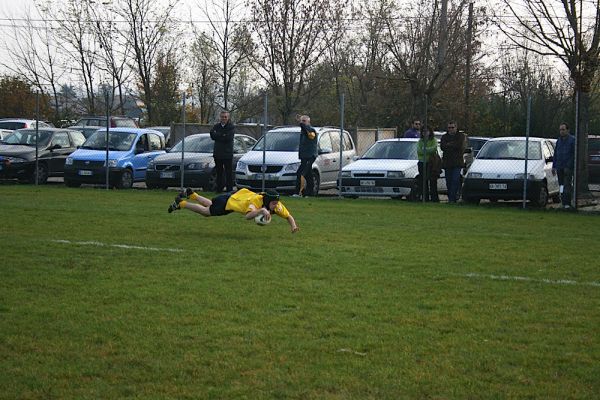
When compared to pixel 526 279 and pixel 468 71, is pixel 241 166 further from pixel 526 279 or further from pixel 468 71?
pixel 468 71

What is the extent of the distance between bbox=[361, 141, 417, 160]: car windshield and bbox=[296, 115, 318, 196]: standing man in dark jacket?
1690 millimetres

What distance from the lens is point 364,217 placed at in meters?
18.4

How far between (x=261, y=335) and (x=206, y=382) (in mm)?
1344

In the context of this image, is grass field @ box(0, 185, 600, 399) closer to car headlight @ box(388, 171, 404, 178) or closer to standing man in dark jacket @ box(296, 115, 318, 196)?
standing man in dark jacket @ box(296, 115, 318, 196)

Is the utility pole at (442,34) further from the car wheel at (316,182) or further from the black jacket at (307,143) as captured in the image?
the black jacket at (307,143)

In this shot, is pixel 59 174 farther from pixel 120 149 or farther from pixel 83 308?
pixel 83 308

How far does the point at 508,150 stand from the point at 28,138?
13.8 metres

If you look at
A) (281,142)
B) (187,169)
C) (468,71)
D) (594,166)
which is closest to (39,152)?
(187,169)

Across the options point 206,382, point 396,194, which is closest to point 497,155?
point 396,194

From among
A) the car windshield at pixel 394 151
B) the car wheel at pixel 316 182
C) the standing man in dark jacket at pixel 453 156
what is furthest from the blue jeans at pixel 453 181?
the car wheel at pixel 316 182

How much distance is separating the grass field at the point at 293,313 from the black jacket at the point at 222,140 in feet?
24.6

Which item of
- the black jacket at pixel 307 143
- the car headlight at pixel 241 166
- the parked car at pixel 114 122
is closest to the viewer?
the black jacket at pixel 307 143

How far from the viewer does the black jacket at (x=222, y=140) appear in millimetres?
23172

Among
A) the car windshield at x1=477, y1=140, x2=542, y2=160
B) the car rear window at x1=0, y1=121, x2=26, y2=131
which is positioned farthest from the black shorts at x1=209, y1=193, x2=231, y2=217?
the car rear window at x1=0, y1=121, x2=26, y2=131
